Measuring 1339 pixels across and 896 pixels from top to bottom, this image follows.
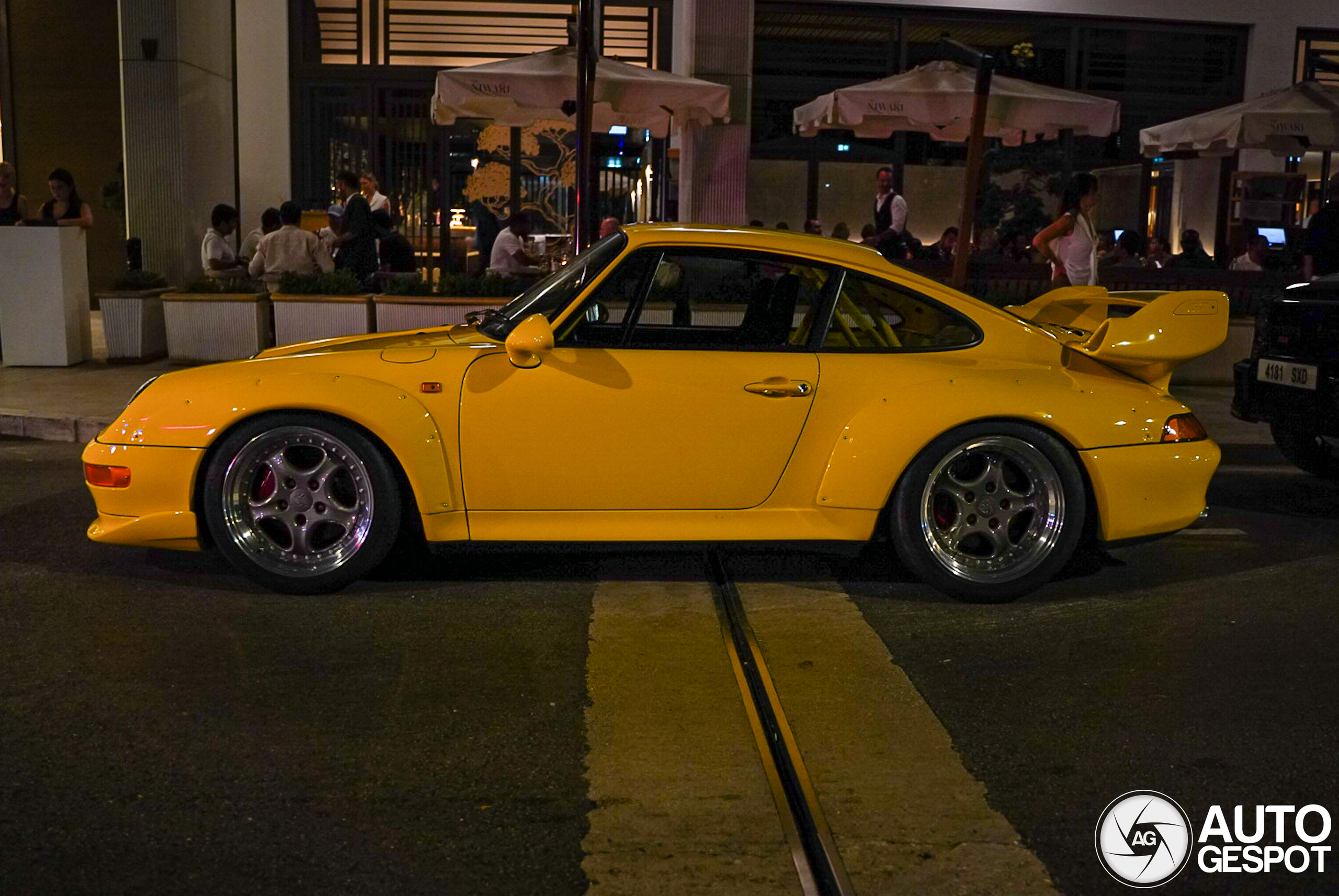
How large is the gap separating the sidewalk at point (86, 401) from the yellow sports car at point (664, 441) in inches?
160

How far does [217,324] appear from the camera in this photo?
11.7 m

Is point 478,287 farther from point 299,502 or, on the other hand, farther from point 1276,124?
point 1276,124

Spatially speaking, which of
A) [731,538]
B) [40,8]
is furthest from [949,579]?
[40,8]

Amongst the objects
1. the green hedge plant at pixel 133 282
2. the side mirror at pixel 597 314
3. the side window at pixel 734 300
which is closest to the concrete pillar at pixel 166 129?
the green hedge plant at pixel 133 282

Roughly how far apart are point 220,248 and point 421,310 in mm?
3018

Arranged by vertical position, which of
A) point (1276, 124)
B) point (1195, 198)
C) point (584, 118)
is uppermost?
point (1276, 124)

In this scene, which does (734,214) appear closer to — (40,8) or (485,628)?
(40,8)

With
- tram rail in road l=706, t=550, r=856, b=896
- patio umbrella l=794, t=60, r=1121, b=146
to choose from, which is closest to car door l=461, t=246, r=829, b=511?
tram rail in road l=706, t=550, r=856, b=896

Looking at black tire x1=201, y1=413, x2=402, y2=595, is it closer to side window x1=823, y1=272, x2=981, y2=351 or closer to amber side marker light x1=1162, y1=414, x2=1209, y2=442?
side window x1=823, y1=272, x2=981, y2=351

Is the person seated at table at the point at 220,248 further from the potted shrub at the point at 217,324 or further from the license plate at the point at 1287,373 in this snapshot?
the license plate at the point at 1287,373

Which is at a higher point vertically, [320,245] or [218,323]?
[320,245]

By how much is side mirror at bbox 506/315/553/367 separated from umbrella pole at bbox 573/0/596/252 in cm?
464

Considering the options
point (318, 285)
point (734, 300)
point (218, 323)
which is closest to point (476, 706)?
Answer: point (734, 300)

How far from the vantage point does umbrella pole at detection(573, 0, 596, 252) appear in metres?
9.72
